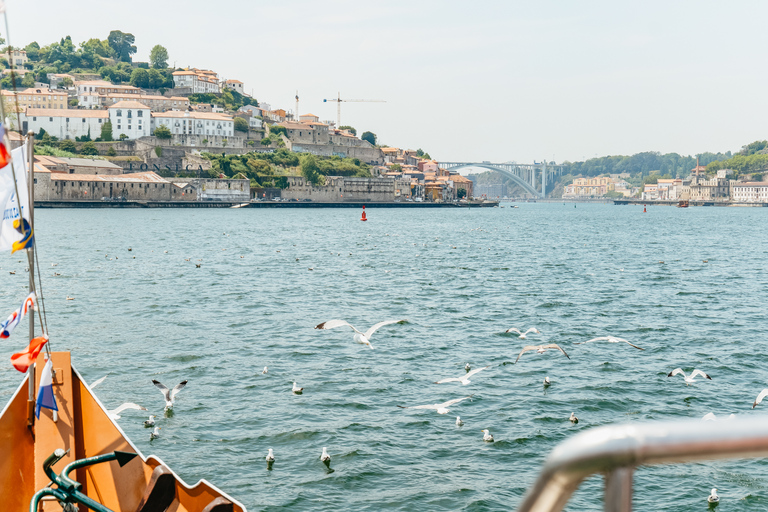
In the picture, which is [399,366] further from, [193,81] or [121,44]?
[121,44]

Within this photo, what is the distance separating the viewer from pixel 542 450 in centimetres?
836

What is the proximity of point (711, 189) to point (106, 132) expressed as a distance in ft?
418

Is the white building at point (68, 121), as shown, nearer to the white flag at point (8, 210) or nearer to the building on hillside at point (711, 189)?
the white flag at point (8, 210)

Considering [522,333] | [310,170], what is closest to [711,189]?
[310,170]

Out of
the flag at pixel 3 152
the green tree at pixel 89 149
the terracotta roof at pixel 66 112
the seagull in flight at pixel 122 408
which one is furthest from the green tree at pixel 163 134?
A: the flag at pixel 3 152

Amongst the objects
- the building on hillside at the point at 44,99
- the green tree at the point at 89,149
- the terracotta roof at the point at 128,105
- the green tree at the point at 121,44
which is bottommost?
the green tree at the point at 89,149

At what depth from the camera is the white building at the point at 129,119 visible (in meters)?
102

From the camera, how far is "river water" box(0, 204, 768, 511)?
7.68 meters

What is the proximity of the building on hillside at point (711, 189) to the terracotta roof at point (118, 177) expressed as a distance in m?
120

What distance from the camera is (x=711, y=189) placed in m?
163

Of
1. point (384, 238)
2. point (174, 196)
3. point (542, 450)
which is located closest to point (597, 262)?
point (384, 238)

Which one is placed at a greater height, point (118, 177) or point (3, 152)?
point (118, 177)

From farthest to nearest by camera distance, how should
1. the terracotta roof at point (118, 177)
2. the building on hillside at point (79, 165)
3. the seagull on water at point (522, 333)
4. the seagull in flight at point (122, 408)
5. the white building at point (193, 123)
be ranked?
the white building at point (193, 123)
the building on hillside at point (79, 165)
the terracotta roof at point (118, 177)
the seagull on water at point (522, 333)
the seagull in flight at point (122, 408)

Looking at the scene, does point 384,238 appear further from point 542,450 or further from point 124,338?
point 542,450
